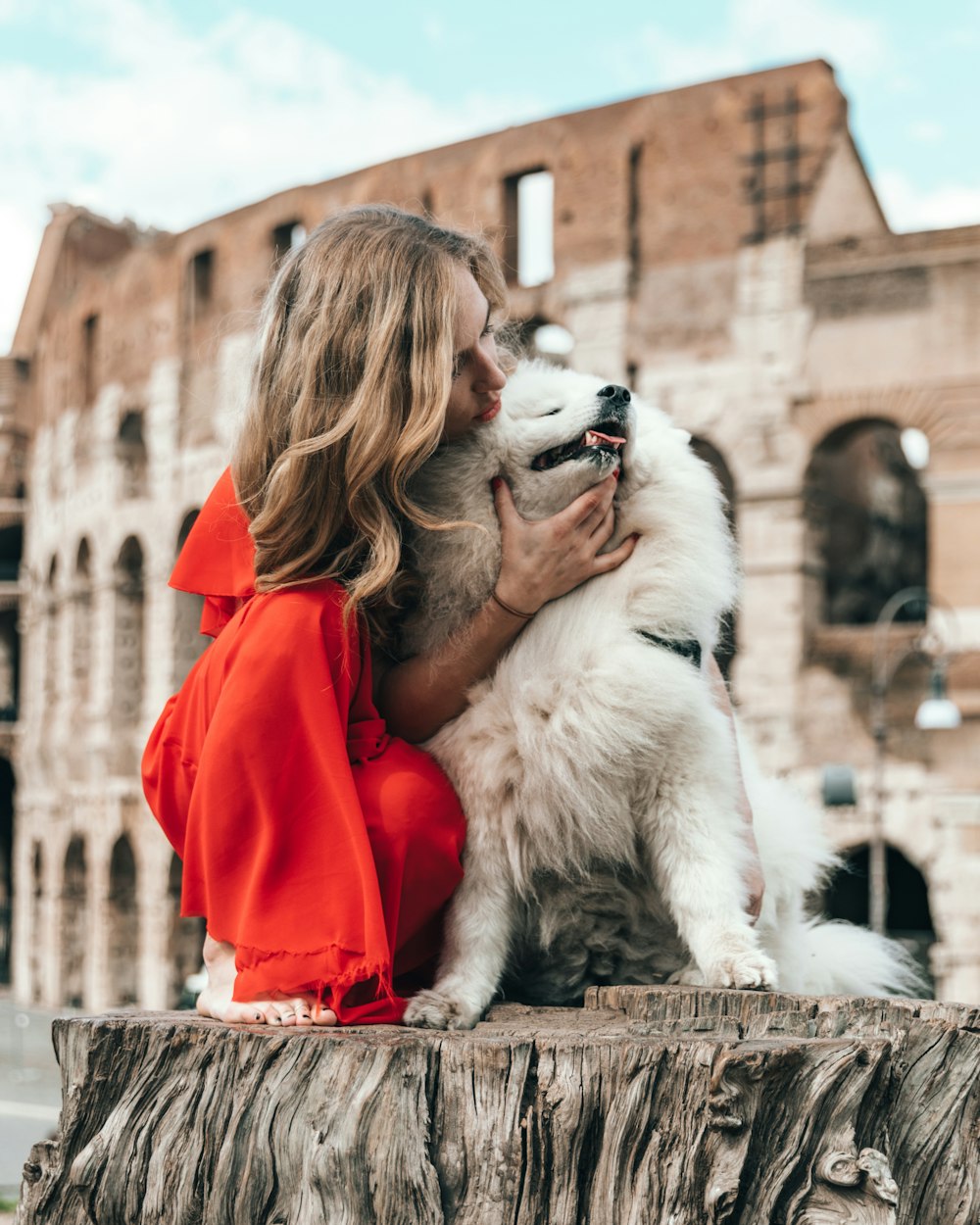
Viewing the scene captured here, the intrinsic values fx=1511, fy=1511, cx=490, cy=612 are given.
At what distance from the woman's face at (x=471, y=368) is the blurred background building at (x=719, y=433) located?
34.6ft

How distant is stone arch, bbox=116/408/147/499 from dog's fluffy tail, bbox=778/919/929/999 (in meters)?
20.4

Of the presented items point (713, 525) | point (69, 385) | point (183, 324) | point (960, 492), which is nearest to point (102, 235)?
point (69, 385)

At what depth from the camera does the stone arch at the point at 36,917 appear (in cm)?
2373

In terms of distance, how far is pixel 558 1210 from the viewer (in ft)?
6.75

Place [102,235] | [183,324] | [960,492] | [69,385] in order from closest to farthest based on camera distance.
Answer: [960,492] < [183,324] < [69,385] < [102,235]

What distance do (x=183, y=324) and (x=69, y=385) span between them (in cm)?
352

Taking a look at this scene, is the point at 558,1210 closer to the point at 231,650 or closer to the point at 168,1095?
the point at 168,1095

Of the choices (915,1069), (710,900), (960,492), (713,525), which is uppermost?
(960,492)

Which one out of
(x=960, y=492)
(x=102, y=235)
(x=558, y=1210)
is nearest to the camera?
(x=558, y=1210)

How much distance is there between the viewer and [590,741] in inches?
108

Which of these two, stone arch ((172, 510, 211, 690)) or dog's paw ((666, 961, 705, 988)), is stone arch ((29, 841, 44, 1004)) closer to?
stone arch ((172, 510, 211, 690))

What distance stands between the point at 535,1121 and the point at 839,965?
1.36 metres

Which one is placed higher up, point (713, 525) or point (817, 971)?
point (713, 525)

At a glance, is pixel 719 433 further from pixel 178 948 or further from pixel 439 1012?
pixel 439 1012
